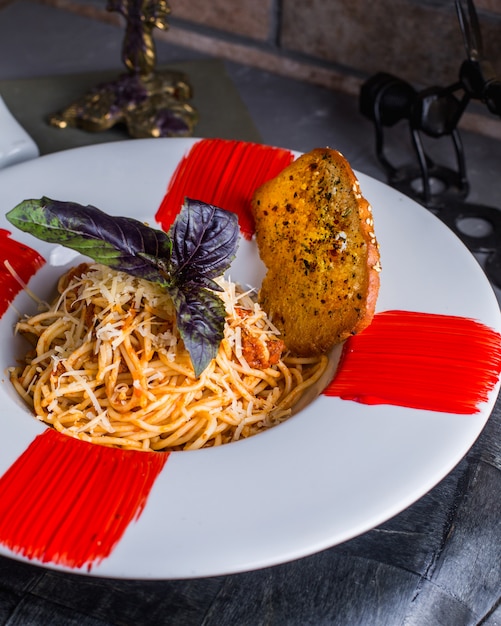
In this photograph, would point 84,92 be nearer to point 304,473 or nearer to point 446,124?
point 446,124

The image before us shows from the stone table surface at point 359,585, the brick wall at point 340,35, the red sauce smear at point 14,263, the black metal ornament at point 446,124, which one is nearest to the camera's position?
the stone table surface at point 359,585

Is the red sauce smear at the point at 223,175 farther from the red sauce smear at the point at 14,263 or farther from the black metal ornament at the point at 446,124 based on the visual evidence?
the black metal ornament at the point at 446,124

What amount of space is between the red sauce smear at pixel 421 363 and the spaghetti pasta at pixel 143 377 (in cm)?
16

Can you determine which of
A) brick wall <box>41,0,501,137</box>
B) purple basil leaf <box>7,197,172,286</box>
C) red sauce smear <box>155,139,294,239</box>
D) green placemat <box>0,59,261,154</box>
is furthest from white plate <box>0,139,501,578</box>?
brick wall <box>41,0,501,137</box>

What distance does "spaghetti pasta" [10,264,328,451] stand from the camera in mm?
1477

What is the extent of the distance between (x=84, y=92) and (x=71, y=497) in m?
1.98

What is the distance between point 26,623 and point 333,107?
6.98ft

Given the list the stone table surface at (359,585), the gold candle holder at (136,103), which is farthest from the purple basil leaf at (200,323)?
the gold candle holder at (136,103)

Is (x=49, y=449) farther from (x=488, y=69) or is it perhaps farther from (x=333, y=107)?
(x=333, y=107)

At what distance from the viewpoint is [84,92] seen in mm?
2812

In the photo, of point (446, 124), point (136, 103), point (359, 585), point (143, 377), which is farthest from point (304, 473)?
point (136, 103)

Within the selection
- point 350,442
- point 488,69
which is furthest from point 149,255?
point 488,69

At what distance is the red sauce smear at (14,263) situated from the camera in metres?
1.67

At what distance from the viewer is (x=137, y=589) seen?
1.31 m
